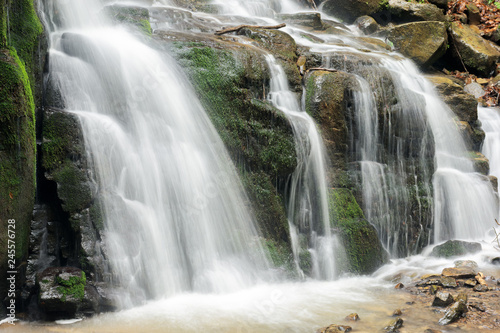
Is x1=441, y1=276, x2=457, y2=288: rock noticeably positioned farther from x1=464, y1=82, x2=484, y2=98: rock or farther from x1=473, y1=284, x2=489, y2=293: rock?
x1=464, y1=82, x2=484, y2=98: rock

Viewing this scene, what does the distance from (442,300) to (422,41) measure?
10.1 m

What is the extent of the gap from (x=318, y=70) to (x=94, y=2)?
4.60m

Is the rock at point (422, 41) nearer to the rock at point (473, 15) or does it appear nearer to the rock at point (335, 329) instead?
the rock at point (473, 15)

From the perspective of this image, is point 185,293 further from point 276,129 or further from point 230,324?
point 276,129

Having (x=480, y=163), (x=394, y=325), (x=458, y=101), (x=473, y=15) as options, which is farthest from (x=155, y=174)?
(x=473, y=15)

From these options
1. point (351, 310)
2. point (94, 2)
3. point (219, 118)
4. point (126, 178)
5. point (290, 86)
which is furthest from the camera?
point (94, 2)

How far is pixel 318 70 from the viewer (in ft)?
25.6

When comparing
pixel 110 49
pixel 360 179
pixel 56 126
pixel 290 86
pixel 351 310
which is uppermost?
pixel 110 49

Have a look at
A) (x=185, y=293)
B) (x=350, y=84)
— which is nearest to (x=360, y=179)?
(x=350, y=84)

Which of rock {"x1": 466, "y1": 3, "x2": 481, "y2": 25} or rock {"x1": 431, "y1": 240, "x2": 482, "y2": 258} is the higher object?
rock {"x1": 466, "y1": 3, "x2": 481, "y2": 25}

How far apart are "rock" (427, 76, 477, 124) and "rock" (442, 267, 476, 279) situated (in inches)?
222

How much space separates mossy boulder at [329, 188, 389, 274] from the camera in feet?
21.4

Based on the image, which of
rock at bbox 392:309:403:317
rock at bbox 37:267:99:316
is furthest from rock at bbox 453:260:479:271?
rock at bbox 37:267:99:316

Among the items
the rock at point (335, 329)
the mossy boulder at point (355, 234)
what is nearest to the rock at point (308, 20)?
the mossy boulder at point (355, 234)
